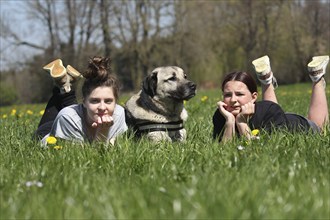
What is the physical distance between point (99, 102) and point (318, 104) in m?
2.98

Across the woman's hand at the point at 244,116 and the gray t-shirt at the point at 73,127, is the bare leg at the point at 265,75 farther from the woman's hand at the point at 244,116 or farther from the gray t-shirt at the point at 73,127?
the gray t-shirt at the point at 73,127

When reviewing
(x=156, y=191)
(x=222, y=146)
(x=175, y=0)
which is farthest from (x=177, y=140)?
(x=175, y=0)

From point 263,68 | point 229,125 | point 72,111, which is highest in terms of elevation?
point 263,68

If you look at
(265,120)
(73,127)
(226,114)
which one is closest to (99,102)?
(73,127)

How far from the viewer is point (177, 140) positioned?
5.41 meters

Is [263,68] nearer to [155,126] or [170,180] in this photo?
[155,126]

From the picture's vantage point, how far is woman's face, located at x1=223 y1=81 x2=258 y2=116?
529cm

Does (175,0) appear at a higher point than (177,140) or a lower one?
higher

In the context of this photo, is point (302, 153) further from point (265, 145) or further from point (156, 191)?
point (156, 191)

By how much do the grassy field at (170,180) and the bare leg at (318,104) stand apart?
6.85ft

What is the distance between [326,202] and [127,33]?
45.3 meters

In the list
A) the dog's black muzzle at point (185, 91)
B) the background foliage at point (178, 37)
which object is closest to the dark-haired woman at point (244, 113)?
the dog's black muzzle at point (185, 91)

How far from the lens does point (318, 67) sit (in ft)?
20.6

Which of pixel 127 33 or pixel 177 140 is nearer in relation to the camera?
pixel 177 140
